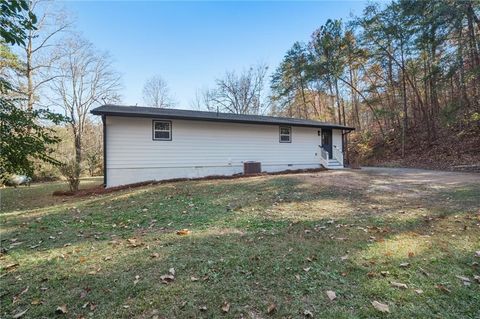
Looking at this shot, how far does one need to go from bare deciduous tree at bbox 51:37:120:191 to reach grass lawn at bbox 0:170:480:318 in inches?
867

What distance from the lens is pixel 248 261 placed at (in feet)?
10.5

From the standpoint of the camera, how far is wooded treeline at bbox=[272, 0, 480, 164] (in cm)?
1367

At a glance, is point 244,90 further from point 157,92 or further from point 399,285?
point 399,285

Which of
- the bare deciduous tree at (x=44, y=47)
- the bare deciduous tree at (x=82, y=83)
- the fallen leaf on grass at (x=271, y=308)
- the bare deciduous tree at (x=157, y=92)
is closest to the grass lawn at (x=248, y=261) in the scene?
the fallen leaf on grass at (x=271, y=308)

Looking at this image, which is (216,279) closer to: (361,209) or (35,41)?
(361,209)

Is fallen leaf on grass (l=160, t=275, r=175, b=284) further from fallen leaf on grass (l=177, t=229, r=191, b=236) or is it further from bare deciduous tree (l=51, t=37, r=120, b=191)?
bare deciduous tree (l=51, t=37, r=120, b=191)

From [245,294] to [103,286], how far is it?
1.48 meters

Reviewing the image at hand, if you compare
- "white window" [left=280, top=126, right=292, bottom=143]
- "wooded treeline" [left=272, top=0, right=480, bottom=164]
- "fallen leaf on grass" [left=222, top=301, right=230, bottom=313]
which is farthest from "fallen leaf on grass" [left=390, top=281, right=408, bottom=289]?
"wooded treeline" [left=272, top=0, right=480, bottom=164]

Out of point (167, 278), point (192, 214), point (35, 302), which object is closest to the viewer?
point (35, 302)

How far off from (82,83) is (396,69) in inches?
1115

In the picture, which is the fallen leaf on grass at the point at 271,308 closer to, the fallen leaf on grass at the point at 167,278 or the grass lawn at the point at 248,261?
the grass lawn at the point at 248,261

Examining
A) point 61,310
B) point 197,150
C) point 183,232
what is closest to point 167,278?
point 61,310

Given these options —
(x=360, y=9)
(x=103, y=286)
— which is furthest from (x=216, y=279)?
(x=360, y=9)

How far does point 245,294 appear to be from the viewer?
2.54 meters
